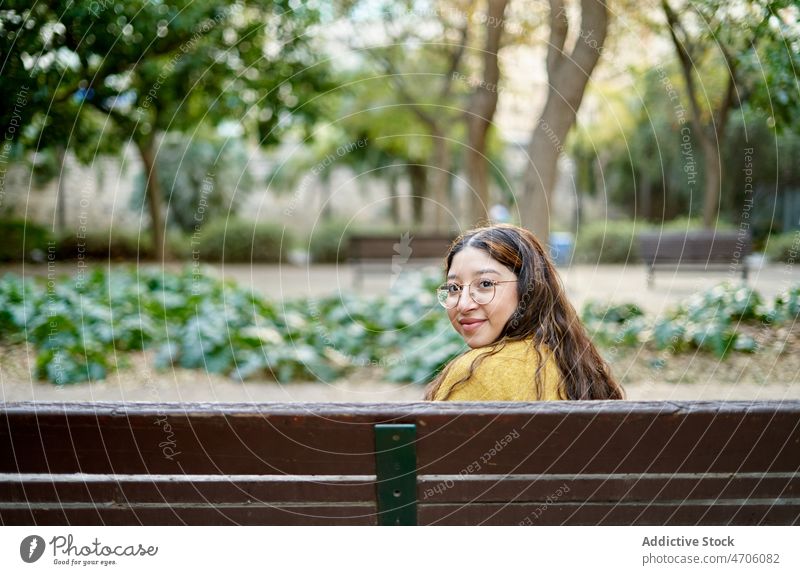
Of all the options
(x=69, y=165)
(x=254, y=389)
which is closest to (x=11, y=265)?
(x=69, y=165)

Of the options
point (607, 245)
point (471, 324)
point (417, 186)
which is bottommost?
point (471, 324)

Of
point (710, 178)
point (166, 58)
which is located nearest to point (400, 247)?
point (166, 58)

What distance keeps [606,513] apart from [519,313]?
26.5 inches

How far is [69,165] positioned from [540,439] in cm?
2903

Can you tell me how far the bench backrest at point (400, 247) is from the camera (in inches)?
524

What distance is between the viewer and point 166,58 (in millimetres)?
10562

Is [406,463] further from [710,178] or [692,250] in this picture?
[710,178]

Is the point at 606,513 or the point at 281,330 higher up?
the point at 281,330

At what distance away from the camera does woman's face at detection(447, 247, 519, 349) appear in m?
2.34

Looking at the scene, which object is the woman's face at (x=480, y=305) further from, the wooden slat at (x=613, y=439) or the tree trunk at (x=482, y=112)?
the tree trunk at (x=482, y=112)

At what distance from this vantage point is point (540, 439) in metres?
1.86

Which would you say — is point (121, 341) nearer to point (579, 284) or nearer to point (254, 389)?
point (254, 389)

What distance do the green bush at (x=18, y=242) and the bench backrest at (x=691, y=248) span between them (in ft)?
51.3

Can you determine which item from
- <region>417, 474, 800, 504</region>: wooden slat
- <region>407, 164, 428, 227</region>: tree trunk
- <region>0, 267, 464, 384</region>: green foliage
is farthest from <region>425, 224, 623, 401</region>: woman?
<region>407, 164, 428, 227</region>: tree trunk
